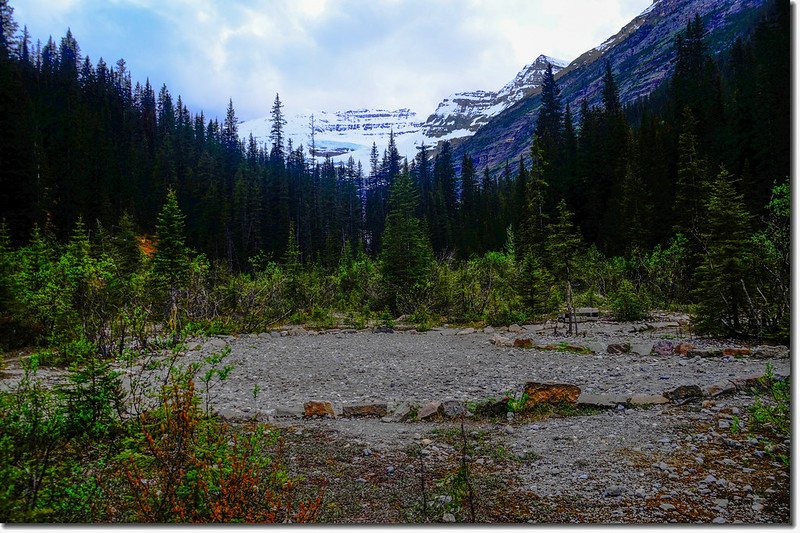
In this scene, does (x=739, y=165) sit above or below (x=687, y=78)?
below

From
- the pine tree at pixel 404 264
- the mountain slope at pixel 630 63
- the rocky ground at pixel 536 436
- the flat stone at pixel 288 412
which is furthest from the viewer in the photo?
the mountain slope at pixel 630 63

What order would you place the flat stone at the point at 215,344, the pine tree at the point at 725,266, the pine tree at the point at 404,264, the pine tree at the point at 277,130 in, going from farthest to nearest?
1. the pine tree at the point at 277,130
2. the pine tree at the point at 404,264
3. the flat stone at the point at 215,344
4. the pine tree at the point at 725,266

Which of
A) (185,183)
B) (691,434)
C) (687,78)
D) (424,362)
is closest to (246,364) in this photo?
(424,362)

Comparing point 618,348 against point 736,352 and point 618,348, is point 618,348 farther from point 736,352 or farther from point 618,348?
point 736,352

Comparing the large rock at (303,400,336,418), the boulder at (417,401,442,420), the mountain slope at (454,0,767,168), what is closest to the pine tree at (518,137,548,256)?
the boulder at (417,401,442,420)

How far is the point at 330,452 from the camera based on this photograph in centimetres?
441

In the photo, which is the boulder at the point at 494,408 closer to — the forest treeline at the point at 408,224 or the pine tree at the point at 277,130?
the forest treeline at the point at 408,224

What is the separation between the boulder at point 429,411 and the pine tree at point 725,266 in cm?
778

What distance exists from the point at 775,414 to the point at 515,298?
42.8 feet

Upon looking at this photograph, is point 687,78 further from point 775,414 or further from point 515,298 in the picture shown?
point 775,414

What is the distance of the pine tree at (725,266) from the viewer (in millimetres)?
9719

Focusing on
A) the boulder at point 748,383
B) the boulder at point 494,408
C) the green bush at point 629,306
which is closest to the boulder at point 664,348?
the boulder at point 748,383

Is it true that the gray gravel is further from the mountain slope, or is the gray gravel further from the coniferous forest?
the mountain slope

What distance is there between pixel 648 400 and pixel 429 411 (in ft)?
9.35
